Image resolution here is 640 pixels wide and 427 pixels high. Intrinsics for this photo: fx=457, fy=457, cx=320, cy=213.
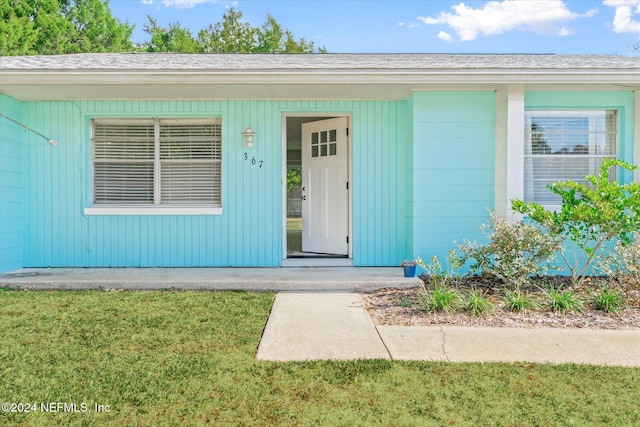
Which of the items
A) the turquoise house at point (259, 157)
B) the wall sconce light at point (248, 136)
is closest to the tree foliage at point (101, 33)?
the turquoise house at point (259, 157)

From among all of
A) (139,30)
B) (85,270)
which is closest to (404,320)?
(85,270)

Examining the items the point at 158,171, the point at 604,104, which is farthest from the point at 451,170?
the point at 158,171

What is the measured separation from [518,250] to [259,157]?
3427 mm

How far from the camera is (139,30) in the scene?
25.6m

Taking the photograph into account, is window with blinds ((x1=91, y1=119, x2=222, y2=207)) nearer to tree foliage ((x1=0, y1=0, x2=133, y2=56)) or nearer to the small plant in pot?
the small plant in pot

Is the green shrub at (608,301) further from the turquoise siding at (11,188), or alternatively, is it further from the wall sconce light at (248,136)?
the turquoise siding at (11,188)

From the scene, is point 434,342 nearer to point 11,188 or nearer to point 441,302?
point 441,302

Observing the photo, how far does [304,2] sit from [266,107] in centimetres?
1658

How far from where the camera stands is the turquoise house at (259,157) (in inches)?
226

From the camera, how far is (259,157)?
621 centimetres

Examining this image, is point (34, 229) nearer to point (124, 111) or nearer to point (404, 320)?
point (124, 111)

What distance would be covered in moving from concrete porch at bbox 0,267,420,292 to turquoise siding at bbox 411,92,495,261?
73 centimetres

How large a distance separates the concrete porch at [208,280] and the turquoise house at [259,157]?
0.49 m

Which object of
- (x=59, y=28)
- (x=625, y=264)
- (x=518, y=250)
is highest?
(x=59, y=28)
